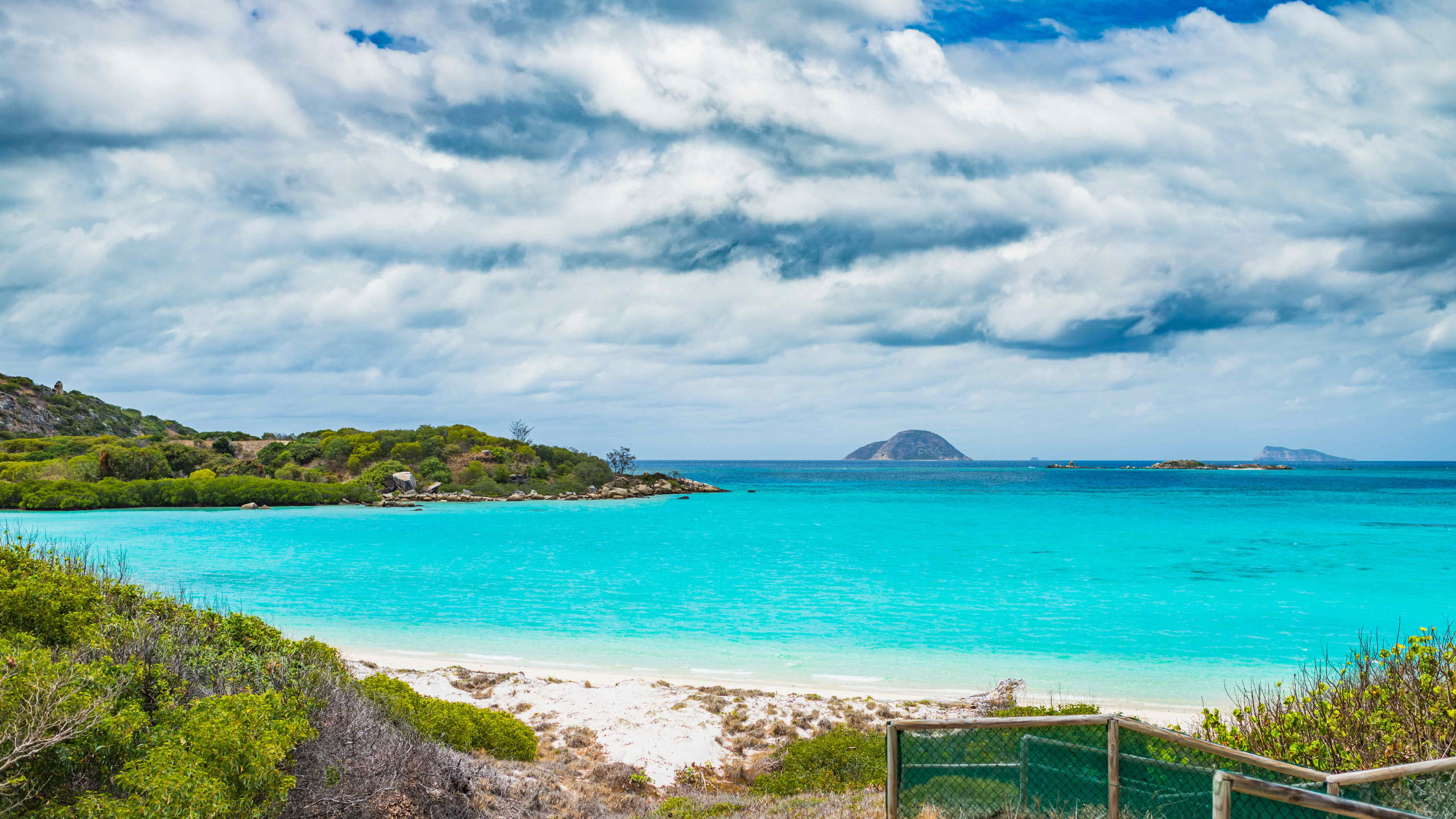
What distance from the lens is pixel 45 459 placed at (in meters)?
65.2

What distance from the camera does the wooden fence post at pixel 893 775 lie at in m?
6.07

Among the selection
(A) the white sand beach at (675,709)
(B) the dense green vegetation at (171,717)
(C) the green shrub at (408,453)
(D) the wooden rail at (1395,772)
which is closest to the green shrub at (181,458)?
(C) the green shrub at (408,453)

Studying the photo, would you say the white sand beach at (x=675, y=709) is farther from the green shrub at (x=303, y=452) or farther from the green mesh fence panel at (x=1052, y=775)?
the green shrub at (x=303, y=452)

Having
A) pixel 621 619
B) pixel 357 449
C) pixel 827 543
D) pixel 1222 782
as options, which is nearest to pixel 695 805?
pixel 1222 782

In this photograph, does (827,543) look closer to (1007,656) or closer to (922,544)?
(922,544)

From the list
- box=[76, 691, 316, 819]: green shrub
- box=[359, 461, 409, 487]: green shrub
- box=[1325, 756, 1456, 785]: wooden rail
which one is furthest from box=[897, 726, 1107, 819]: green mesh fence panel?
box=[359, 461, 409, 487]: green shrub

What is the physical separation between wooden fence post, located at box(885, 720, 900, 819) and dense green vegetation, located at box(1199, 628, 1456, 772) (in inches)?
132

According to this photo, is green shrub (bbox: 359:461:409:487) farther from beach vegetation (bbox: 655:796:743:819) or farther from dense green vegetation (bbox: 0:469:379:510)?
beach vegetation (bbox: 655:796:743:819)

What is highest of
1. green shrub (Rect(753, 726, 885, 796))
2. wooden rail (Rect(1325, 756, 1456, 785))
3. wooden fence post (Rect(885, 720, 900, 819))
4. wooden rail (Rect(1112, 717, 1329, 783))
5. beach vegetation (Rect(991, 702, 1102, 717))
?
wooden rail (Rect(1325, 756, 1456, 785))

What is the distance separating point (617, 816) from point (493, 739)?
2.99 metres

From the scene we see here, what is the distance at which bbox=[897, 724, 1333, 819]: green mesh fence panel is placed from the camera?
16.9ft

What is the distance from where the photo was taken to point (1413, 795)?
459 cm

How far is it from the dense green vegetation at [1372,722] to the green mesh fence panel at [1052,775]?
5.86 ft

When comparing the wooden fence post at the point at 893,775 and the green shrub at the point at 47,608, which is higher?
the green shrub at the point at 47,608
